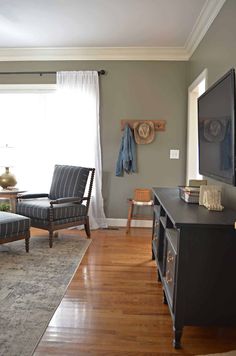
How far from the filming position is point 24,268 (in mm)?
2932

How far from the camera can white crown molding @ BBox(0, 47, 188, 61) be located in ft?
14.5

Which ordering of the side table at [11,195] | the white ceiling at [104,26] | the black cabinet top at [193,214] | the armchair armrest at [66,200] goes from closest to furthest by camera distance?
the black cabinet top at [193,214]
the white ceiling at [104,26]
the armchair armrest at [66,200]
the side table at [11,195]

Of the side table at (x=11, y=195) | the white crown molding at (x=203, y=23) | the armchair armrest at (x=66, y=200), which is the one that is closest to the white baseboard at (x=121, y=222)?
the armchair armrest at (x=66, y=200)

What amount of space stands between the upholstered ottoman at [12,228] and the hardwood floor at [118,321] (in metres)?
0.79

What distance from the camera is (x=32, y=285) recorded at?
8.41 feet

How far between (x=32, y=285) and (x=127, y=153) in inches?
97.5

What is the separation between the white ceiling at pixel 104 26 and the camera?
313 cm

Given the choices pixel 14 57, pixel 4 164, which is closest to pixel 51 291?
pixel 4 164

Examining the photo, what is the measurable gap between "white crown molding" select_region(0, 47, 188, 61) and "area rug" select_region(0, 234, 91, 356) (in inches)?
105

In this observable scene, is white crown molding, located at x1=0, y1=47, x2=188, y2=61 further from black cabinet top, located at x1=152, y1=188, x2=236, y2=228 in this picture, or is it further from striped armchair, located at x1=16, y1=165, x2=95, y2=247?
black cabinet top, located at x1=152, y1=188, x2=236, y2=228

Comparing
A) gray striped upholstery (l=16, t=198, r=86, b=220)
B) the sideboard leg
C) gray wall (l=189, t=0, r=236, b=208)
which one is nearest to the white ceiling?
gray wall (l=189, t=0, r=236, b=208)

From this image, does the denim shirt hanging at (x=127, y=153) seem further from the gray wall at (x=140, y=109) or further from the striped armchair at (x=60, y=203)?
the striped armchair at (x=60, y=203)

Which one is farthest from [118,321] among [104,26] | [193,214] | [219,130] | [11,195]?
[104,26]

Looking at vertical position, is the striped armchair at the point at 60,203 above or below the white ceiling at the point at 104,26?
below
